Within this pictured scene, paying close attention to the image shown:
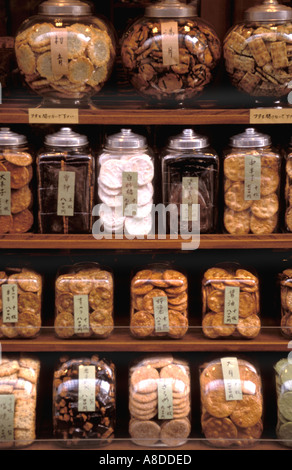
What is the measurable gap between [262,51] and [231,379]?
3.55ft

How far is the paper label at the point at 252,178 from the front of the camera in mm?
2029

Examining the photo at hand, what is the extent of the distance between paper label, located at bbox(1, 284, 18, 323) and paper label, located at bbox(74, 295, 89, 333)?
0.67ft

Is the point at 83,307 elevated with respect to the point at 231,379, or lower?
elevated

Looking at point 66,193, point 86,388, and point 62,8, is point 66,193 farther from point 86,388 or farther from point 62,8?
point 86,388

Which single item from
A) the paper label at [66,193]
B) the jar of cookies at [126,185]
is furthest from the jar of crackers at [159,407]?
the paper label at [66,193]

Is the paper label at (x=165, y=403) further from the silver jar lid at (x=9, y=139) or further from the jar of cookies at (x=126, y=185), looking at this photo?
the silver jar lid at (x=9, y=139)

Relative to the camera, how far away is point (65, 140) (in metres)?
2.01

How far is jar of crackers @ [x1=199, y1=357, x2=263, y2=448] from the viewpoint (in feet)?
6.99

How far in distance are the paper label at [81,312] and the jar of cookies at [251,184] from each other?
549 millimetres

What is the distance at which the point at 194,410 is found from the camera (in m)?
2.29

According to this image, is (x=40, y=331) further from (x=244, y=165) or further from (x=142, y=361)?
(x=244, y=165)

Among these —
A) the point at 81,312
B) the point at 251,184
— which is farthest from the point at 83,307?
the point at 251,184

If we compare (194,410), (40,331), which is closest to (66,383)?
(40,331)

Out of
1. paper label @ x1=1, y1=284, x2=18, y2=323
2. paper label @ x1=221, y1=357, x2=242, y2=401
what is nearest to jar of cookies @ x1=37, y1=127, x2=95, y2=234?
paper label @ x1=1, y1=284, x2=18, y2=323
